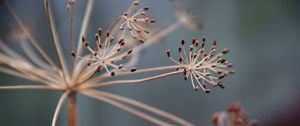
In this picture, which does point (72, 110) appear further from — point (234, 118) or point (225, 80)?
point (225, 80)

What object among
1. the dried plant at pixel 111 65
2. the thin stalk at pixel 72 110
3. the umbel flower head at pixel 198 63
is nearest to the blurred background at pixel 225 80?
the dried plant at pixel 111 65

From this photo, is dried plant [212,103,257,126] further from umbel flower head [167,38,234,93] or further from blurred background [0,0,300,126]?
blurred background [0,0,300,126]

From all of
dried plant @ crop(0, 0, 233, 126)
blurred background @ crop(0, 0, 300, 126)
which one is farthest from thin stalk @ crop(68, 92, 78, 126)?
blurred background @ crop(0, 0, 300, 126)

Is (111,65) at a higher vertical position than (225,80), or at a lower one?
higher

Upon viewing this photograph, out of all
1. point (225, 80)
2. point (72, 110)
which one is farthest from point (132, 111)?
point (225, 80)

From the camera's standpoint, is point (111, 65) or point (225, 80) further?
point (225, 80)

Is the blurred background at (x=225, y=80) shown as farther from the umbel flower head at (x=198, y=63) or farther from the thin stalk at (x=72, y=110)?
the umbel flower head at (x=198, y=63)
